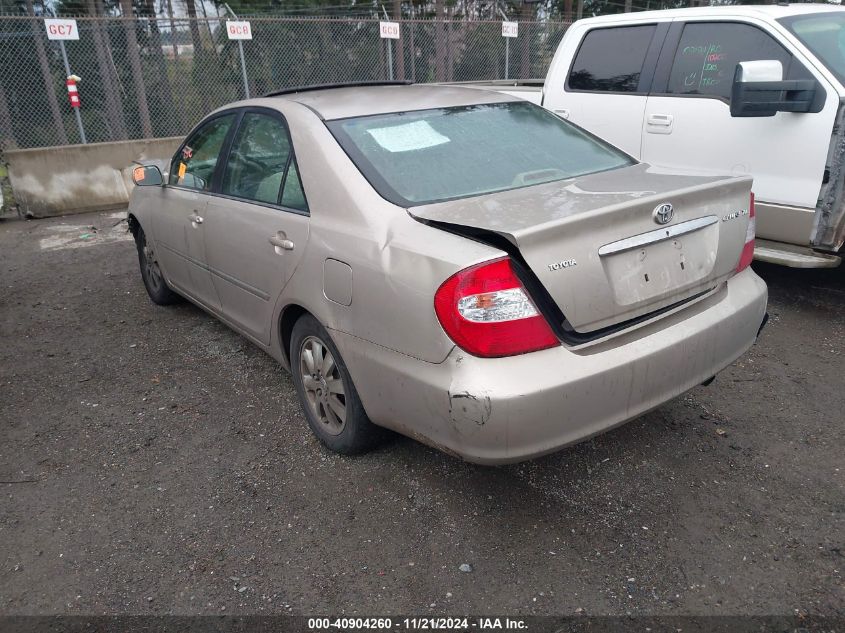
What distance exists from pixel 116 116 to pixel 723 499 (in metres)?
10.7

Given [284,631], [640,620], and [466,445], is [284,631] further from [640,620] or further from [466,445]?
[640,620]

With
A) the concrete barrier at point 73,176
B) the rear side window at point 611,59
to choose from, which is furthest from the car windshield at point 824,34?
the concrete barrier at point 73,176

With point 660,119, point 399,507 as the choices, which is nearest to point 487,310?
point 399,507

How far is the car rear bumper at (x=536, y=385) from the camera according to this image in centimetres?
230

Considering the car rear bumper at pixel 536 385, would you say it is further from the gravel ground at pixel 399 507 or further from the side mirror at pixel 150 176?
the side mirror at pixel 150 176

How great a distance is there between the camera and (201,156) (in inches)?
171

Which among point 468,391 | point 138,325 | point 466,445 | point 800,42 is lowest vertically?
point 138,325

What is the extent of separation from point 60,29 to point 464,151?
28.4 ft

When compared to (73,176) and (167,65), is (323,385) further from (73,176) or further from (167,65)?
(167,65)

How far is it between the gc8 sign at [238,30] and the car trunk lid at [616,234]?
898 centimetres

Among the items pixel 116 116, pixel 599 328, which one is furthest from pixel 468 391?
pixel 116 116

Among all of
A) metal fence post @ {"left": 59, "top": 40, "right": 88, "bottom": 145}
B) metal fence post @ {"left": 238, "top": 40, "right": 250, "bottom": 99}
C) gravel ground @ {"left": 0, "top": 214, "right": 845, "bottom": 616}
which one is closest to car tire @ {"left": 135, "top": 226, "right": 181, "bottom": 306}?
gravel ground @ {"left": 0, "top": 214, "right": 845, "bottom": 616}

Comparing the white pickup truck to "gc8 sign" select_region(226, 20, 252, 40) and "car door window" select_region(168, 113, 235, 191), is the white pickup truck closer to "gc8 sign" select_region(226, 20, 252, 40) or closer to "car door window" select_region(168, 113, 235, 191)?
"car door window" select_region(168, 113, 235, 191)

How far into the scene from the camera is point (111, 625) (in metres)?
2.36
